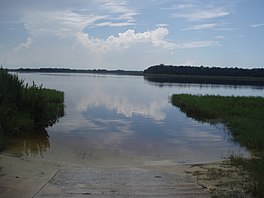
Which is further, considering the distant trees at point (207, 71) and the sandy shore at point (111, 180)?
the distant trees at point (207, 71)

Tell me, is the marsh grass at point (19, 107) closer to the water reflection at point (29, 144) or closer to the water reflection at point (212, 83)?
the water reflection at point (29, 144)

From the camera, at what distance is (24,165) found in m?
9.74

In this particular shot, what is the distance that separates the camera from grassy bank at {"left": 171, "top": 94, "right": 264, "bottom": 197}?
27.3 ft

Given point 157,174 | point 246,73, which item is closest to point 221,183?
point 157,174

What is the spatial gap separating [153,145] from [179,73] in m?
141

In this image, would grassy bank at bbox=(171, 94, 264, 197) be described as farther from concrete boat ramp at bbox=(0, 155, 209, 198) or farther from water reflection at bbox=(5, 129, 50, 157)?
water reflection at bbox=(5, 129, 50, 157)

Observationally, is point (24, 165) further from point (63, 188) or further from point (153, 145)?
point (153, 145)

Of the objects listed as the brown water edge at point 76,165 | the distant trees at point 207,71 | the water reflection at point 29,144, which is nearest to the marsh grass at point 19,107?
the water reflection at point 29,144

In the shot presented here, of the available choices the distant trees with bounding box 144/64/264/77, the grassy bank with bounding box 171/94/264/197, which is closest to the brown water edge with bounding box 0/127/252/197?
the grassy bank with bounding box 171/94/264/197

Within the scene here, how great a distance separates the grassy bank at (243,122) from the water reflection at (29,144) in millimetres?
6529

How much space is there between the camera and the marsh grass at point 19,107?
599 inches

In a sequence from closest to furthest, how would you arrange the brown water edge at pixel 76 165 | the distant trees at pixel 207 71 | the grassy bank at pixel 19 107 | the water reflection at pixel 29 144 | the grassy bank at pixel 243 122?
the brown water edge at pixel 76 165
the grassy bank at pixel 243 122
the water reflection at pixel 29 144
the grassy bank at pixel 19 107
the distant trees at pixel 207 71

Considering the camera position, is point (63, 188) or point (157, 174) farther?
point (157, 174)

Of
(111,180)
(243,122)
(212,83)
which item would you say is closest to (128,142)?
(243,122)
